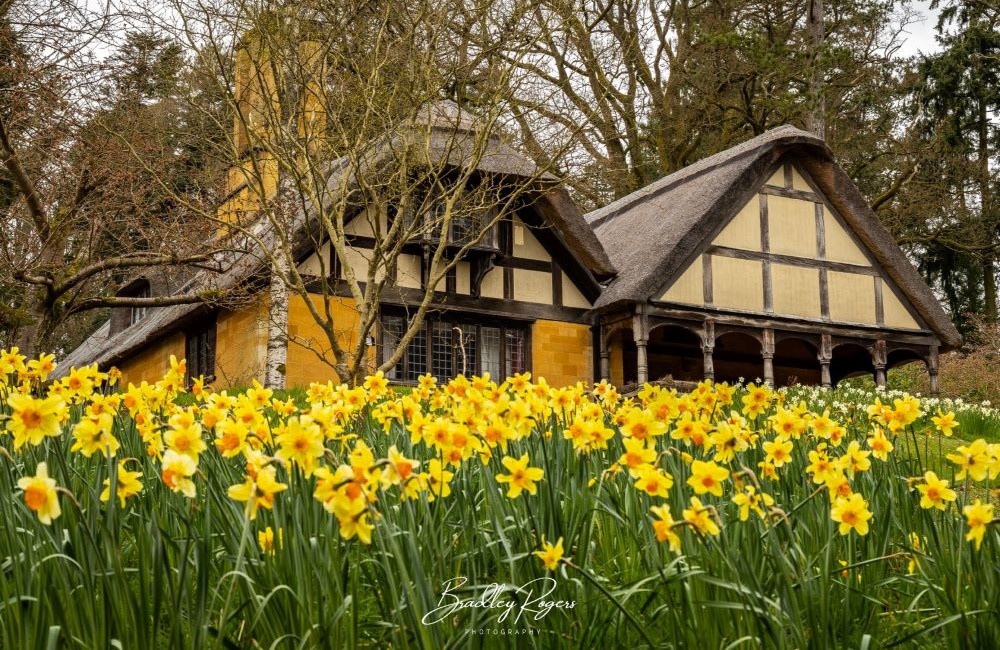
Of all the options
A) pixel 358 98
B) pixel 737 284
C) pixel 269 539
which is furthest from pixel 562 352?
pixel 269 539

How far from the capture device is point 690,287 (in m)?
19.6

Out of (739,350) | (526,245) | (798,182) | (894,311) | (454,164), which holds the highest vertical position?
(798,182)

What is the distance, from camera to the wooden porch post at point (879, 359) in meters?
21.2

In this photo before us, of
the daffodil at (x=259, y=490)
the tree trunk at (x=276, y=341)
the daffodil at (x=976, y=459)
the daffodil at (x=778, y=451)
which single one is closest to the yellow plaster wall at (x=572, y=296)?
the tree trunk at (x=276, y=341)

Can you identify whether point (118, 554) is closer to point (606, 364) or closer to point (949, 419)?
point (949, 419)

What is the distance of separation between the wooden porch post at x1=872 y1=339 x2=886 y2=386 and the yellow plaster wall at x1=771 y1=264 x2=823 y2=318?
1.38 metres

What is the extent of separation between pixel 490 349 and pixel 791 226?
6219 millimetres

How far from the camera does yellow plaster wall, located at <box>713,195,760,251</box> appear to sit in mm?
20094

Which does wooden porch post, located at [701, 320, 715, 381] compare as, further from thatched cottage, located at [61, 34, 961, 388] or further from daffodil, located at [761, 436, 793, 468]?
daffodil, located at [761, 436, 793, 468]

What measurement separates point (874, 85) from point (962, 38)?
5.05 meters

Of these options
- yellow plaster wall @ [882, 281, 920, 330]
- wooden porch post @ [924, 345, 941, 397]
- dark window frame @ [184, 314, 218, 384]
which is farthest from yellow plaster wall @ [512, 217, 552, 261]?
wooden porch post @ [924, 345, 941, 397]

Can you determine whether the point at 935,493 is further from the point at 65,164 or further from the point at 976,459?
the point at 65,164

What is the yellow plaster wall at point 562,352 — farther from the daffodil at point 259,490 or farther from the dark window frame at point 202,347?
the daffodil at point 259,490

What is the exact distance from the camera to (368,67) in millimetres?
13703
